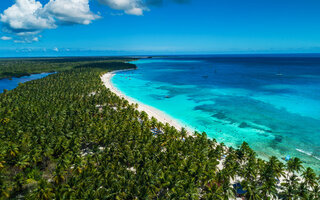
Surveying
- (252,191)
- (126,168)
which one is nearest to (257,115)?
(252,191)

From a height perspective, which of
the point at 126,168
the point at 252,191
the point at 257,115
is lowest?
the point at 257,115

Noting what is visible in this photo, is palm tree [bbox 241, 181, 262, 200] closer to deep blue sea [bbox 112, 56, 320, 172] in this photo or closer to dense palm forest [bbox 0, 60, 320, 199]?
dense palm forest [bbox 0, 60, 320, 199]

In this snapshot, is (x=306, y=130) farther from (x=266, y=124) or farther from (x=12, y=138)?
(x=12, y=138)

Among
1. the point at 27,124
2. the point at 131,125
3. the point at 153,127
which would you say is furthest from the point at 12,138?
the point at 153,127

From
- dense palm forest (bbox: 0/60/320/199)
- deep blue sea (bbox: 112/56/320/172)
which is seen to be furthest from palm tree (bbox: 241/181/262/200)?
deep blue sea (bbox: 112/56/320/172)

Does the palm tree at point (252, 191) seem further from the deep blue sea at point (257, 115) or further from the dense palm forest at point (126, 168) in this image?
the deep blue sea at point (257, 115)

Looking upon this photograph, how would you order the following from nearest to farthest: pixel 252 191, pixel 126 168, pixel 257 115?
pixel 252 191, pixel 126 168, pixel 257 115

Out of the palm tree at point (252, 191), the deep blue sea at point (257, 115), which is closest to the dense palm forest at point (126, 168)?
the palm tree at point (252, 191)

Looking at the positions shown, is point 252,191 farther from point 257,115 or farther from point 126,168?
point 257,115
